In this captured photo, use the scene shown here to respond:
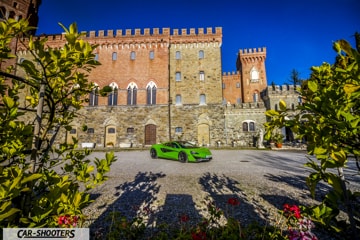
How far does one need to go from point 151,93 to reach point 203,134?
821 cm

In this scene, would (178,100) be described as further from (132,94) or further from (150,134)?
(132,94)

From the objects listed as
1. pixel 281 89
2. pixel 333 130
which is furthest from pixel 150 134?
pixel 333 130

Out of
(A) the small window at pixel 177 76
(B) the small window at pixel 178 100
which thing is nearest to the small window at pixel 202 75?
(A) the small window at pixel 177 76

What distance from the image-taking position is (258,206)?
391 cm

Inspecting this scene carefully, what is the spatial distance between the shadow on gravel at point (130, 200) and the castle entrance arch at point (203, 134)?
573 inches

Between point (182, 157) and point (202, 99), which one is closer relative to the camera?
point (182, 157)

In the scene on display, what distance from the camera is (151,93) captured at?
854 inches

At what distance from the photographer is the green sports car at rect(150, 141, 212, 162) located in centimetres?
938

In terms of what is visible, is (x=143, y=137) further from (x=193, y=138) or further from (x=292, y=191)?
(x=292, y=191)

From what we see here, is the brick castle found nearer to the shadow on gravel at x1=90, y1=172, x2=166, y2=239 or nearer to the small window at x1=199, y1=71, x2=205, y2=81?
the small window at x1=199, y1=71, x2=205, y2=81

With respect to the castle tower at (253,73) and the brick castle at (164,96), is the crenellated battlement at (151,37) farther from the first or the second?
the castle tower at (253,73)

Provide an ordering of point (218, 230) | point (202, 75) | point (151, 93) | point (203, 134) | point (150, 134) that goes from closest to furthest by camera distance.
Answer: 1. point (218, 230)
2. point (203, 134)
3. point (150, 134)
4. point (151, 93)
5. point (202, 75)

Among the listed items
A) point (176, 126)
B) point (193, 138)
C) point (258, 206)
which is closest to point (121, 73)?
point (176, 126)

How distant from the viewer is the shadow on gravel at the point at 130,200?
10.6ft
